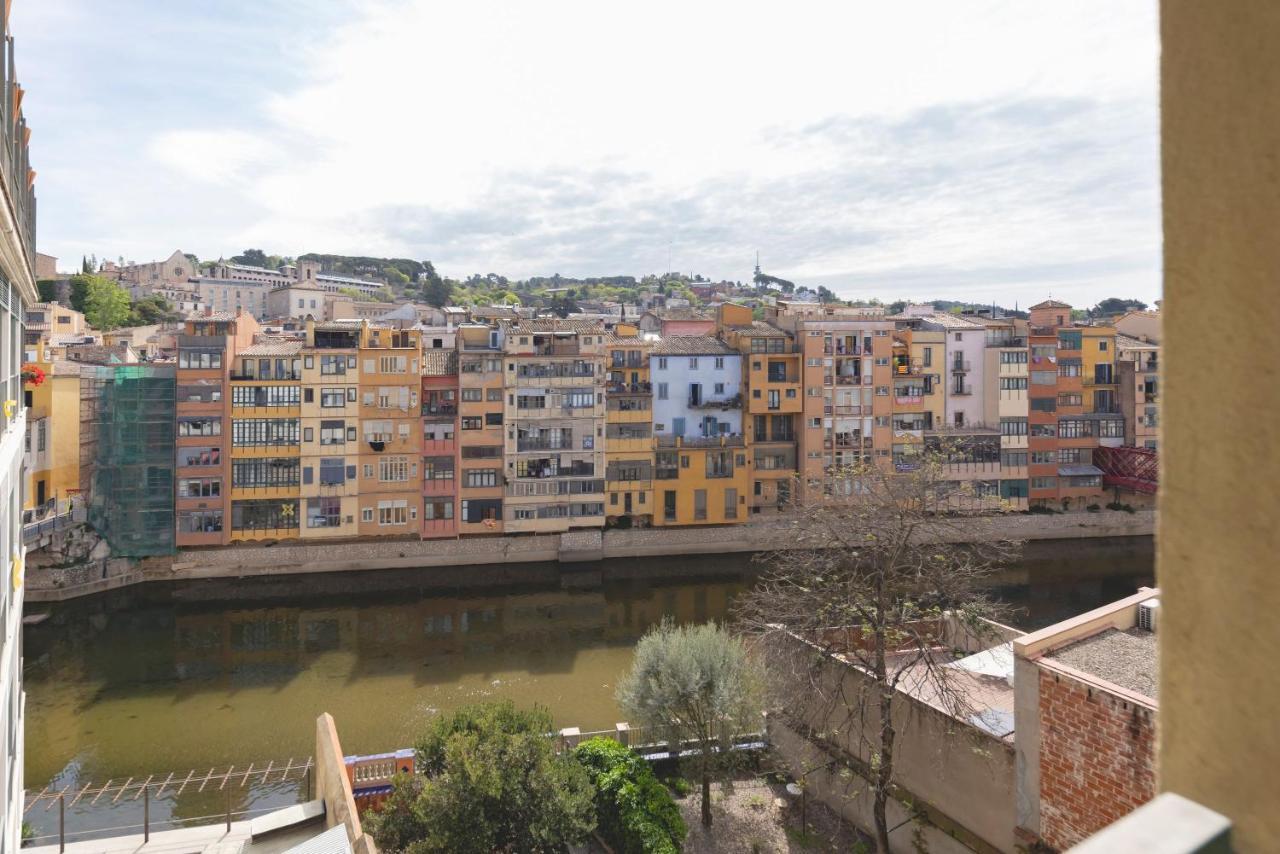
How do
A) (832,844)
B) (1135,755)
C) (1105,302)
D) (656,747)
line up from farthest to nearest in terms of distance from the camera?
(1105,302), (656,747), (832,844), (1135,755)

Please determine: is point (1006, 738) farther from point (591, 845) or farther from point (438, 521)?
point (438, 521)

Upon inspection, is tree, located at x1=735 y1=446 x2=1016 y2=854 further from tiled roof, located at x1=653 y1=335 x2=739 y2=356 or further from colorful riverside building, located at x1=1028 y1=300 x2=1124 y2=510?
colorful riverside building, located at x1=1028 y1=300 x2=1124 y2=510

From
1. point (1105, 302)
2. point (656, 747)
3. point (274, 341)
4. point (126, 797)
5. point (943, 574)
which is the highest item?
point (1105, 302)

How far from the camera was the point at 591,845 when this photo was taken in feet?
49.6

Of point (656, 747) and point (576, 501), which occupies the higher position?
point (576, 501)

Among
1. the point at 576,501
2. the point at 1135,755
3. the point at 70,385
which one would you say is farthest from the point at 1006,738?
the point at 70,385

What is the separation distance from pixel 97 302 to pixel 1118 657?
7868 centimetres

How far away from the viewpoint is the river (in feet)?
69.0

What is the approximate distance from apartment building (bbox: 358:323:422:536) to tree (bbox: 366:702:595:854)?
22591mm

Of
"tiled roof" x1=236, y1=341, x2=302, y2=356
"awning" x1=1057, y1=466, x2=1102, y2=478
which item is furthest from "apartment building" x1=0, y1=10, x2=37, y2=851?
"awning" x1=1057, y1=466, x2=1102, y2=478

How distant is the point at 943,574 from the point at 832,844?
5301 millimetres

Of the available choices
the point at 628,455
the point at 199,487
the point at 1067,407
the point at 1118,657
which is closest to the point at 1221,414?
the point at 1118,657

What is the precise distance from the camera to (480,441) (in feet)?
122

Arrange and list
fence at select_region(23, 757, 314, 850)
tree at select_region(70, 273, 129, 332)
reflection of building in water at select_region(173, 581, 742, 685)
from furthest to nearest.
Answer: tree at select_region(70, 273, 129, 332) < reflection of building in water at select_region(173, 581, 742, 685) < fence at select_region(23, 757, 314, 850)
